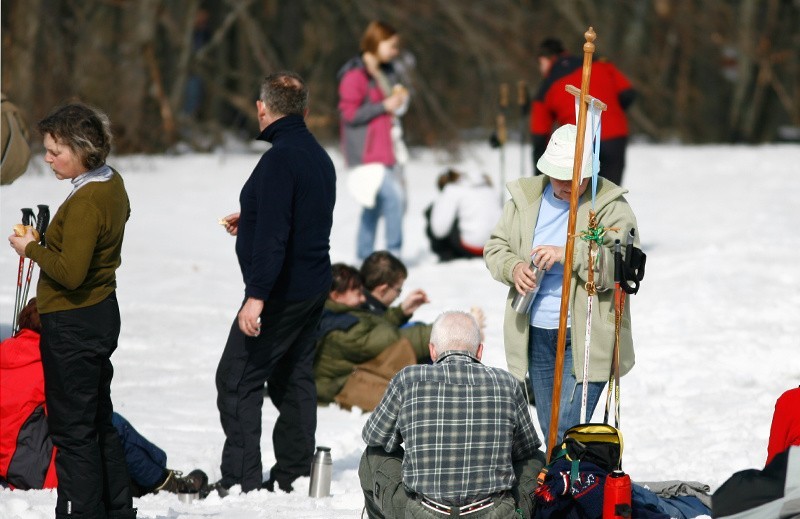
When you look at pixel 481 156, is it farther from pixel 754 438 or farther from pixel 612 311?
pixel 612 311

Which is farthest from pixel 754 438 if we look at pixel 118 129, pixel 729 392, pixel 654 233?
pixel 118 129

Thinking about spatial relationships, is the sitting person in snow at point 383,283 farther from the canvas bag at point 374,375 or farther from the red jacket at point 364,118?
the red jacket at point 364,118

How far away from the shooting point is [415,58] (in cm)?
1905

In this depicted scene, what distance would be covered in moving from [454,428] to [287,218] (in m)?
1.40

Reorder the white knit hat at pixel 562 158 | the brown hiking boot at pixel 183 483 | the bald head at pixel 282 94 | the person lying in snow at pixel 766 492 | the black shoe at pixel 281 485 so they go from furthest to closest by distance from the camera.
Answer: the black shoe at pixel 281 485 < the brown hiking boot at pixel 183 483 < the bald head at pixel 282 94 < the white knit hat at pixel 562 158 < the person lying in snow at pixel 766 492

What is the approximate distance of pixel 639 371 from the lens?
26.3 ft

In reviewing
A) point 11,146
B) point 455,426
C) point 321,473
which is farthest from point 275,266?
point 11,146

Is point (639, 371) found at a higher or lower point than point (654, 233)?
lower

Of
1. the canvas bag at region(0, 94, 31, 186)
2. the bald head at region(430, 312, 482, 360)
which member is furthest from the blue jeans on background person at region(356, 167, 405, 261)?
the bald head at region(430, 312, 482, 360)

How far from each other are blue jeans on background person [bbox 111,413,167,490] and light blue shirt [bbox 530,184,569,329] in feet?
5.62

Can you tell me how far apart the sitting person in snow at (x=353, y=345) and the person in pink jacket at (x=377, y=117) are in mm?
3001

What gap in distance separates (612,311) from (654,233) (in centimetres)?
776

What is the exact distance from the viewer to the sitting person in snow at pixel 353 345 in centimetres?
730

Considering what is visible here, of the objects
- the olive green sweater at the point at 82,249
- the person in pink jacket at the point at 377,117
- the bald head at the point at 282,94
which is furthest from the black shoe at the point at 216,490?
the person in pink jacket at the point at 377,117
